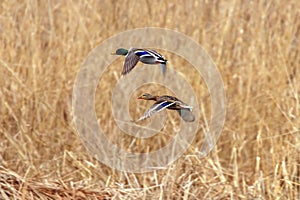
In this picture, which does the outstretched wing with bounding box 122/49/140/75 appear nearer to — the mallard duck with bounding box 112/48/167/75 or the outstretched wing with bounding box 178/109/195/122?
the mallard duck with bounding box 112/48/167/75

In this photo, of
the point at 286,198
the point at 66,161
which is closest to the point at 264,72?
the point at 286,198

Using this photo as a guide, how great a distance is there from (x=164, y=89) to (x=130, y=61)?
1378 millimetres

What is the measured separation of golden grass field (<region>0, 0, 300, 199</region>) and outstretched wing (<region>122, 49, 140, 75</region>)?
87 centimetres

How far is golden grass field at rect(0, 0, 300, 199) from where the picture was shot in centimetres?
193

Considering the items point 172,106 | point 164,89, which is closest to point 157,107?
point 172,106

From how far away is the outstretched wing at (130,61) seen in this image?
2.81 feet

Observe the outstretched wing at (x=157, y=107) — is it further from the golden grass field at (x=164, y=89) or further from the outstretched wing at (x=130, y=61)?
the golden grass field at (x=164, y=89)

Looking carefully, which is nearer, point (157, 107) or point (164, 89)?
point (157, 107)

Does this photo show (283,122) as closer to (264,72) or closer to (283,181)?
(264,72)

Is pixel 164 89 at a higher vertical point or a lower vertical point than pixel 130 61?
higher

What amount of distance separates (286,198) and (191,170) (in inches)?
11.2

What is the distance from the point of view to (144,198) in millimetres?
1574

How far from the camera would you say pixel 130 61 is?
890 mm

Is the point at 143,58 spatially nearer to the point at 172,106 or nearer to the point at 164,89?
the point at 172,106
